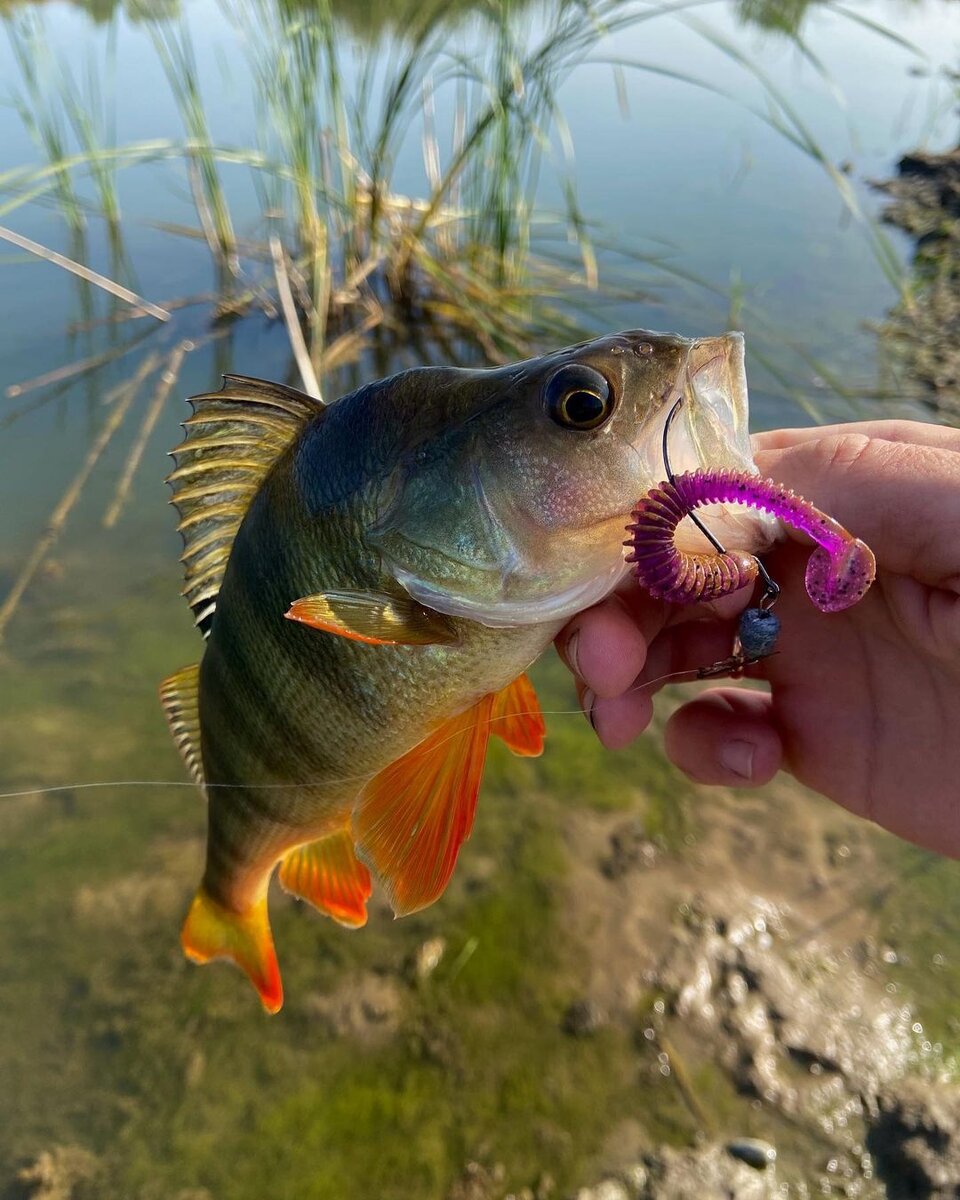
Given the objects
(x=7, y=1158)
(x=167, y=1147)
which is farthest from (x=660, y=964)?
(x=7, y=1158)

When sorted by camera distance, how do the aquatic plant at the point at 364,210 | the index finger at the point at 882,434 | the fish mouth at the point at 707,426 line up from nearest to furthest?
the fish mouth at the point at 707,426, the index finger at the point at 882,434, the aquatic plant at the point at 364,210

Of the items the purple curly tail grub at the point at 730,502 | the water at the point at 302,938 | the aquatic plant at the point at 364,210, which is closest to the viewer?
the purple curly tail grub at the point at 730,502

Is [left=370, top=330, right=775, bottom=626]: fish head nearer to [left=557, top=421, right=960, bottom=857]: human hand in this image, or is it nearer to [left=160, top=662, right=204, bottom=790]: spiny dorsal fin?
[left=557, top=421, right=960, bottom=857]: human hand

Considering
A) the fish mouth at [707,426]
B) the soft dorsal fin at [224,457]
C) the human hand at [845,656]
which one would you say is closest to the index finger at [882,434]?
the human hand at [845,656]

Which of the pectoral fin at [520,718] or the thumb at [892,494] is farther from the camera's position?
the pectoral fin at [520,718]

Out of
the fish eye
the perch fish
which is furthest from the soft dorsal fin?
the fish eye

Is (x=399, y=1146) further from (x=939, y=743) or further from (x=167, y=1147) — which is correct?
(x=939, y=743)

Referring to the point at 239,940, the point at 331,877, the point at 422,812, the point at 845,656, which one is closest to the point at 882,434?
the point at 845,656

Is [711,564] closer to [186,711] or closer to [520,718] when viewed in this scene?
[520,718]

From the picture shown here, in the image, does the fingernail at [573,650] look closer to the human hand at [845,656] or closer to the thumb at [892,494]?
the human hand at [845,656]
